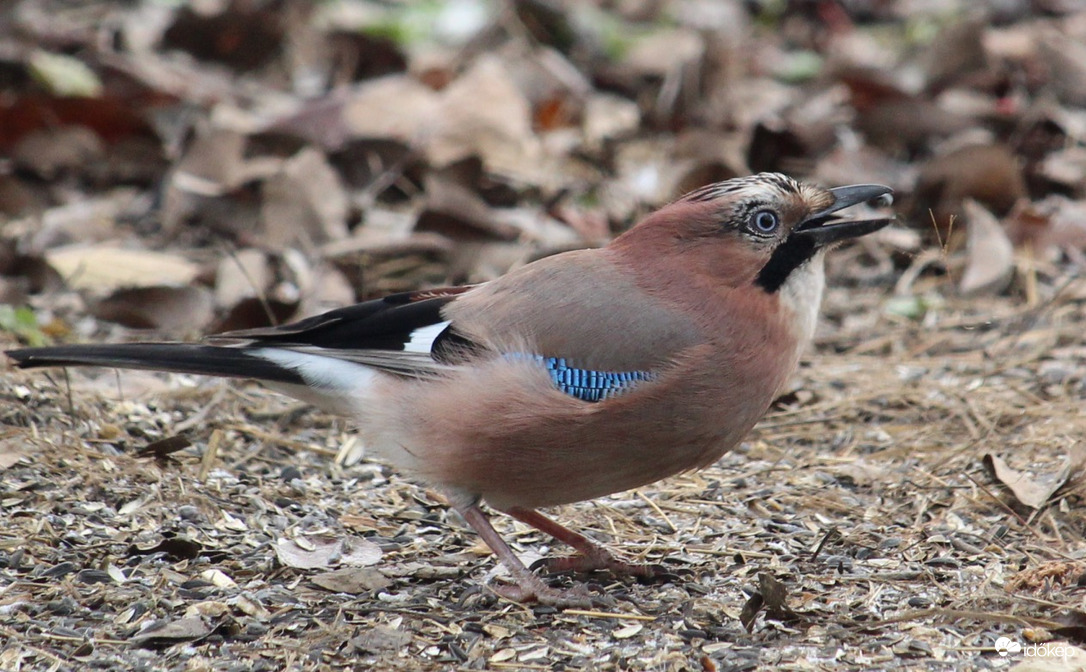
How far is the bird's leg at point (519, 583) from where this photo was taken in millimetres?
3361

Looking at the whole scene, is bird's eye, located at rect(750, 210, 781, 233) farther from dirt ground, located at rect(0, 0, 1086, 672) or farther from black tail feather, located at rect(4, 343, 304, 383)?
black tail feather, located at rect(4, 343, 304, 383)

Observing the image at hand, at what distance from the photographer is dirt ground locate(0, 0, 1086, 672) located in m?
3.21

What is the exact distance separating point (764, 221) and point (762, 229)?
0.02 metres

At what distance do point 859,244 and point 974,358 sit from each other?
110 cm

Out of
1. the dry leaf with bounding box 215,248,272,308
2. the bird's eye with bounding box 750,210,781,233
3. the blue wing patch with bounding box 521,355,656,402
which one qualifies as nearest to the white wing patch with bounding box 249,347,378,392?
the blue wing patch with bounding box 521,355,656,402

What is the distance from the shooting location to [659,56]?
738cm

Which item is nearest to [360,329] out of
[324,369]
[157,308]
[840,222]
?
[324,369]

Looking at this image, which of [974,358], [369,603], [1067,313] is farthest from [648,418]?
[1067,313]

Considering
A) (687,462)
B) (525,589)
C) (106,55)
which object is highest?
(106,55)

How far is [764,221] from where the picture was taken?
360 centimetres

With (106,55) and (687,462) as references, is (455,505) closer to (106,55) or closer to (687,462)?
(687,462)

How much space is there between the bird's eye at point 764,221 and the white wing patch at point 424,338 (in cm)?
87

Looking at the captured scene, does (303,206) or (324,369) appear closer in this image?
(324,369)

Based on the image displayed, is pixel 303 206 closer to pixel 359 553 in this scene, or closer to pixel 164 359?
pixel 164 359
